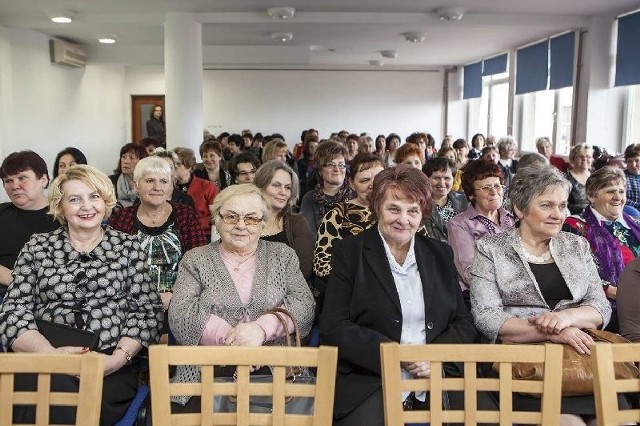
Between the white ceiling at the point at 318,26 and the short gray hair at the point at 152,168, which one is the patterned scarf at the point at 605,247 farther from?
the white ceiling at the point at 318,26

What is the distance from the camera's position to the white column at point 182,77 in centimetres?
761

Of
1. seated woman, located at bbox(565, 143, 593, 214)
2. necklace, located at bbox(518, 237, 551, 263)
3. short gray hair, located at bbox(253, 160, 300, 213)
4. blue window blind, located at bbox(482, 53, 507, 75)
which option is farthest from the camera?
blue window blind, located at bbox(482, 53, 507, 75)

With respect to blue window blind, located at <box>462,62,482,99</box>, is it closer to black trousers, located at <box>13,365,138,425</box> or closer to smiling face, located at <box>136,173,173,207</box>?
smiling face, located at <box>136,173,173,207</box>

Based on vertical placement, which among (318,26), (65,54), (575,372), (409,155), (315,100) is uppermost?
A: (318,26)

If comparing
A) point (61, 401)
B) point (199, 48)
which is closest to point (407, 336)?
point (61, 401)

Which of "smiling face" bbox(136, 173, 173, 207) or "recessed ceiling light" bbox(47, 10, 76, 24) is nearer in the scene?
"smiling face" bbox(136, 173, 173, 207)

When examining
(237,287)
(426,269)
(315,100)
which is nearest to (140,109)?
(315,100)

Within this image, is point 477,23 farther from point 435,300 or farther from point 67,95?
point 67,95

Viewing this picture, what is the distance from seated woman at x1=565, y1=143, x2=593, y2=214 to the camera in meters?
5.50

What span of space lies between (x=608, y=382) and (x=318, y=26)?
26.5ft

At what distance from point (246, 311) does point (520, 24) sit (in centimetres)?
710

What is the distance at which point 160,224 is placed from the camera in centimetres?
319

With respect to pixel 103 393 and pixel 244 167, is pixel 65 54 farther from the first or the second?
pixel 103 393

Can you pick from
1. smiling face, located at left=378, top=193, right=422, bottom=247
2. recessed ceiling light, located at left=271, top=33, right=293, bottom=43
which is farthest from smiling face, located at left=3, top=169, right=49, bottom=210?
recessed ceiling light, located at left=271, top=33, right=293, bottom=43
